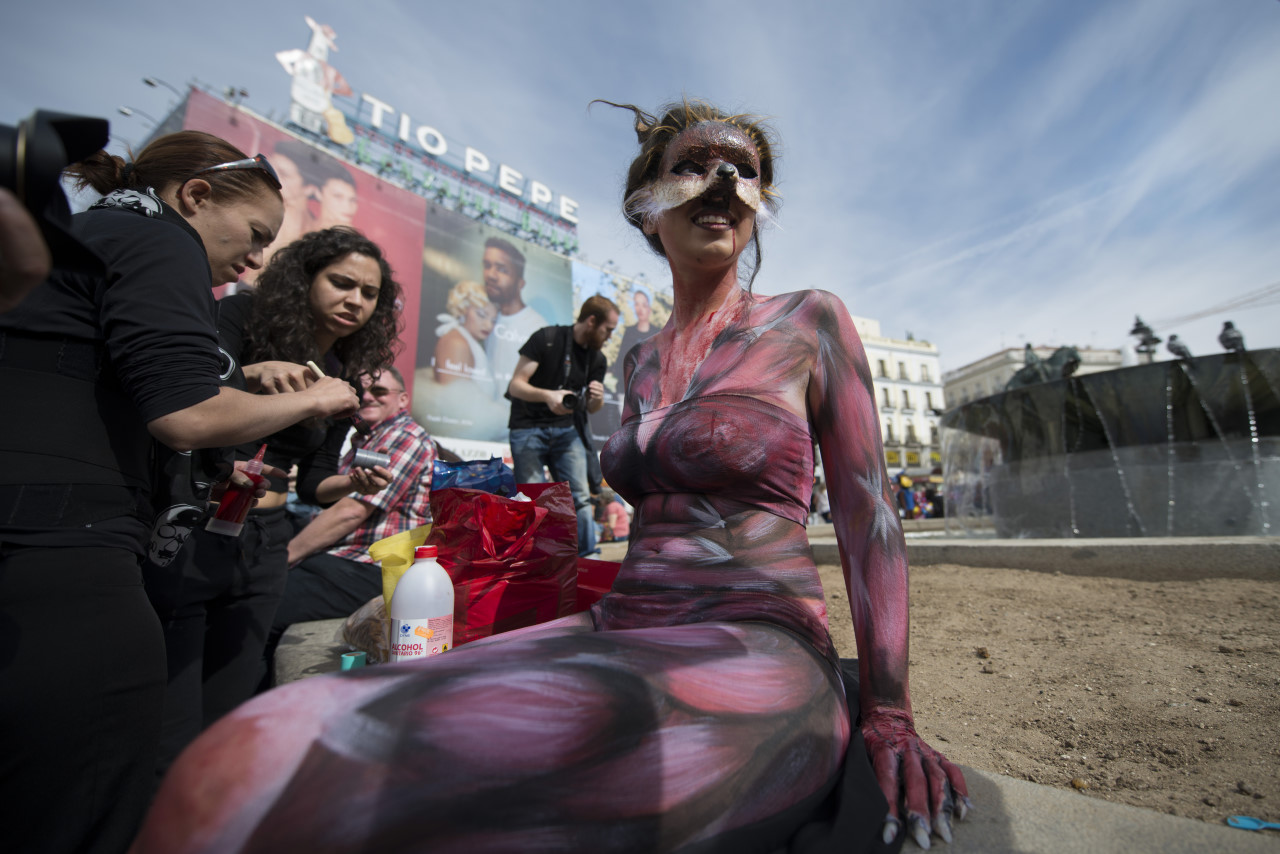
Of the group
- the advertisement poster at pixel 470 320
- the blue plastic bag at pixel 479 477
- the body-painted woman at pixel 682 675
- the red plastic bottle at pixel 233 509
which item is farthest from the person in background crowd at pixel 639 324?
the body-painted woman at pixel 682 675

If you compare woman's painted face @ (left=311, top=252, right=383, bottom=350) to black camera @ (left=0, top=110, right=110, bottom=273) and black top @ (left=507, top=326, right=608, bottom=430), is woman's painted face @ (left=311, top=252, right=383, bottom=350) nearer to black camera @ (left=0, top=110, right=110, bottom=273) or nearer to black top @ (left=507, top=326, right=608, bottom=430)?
black camera @ (left=0, top=110, right=110, bottom=273)

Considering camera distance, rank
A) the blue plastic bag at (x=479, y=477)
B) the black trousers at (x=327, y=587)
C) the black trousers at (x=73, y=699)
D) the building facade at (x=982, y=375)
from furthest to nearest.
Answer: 1. the building facade at (x=982, y=375)
2. the black trousers at (x=327, y=587)
3. the blue plastic bag at (x=479, y=477)
4. the black trousers at (x=73, y=699)

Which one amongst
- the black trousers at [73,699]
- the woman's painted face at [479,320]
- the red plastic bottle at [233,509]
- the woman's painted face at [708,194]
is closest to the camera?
the black trousers at [73,699]

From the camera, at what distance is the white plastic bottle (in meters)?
1.84

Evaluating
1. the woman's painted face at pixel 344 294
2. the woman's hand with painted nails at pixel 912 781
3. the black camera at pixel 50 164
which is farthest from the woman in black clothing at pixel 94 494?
the woman's hand with painted nails at pixel 912 781

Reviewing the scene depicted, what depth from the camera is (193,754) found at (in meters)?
0.66

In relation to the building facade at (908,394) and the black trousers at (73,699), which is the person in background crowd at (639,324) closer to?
the black trousers at (73,699)

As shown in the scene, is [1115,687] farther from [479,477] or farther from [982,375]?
[982,375]

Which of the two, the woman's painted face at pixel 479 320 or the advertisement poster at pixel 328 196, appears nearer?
the advertisement poster at pixel 328 196

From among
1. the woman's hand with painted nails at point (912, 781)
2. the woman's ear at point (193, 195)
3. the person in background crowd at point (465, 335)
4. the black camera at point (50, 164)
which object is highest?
the person in background crowd at point (465, 335)

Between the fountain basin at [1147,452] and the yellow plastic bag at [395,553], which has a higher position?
the fountain basin at [1147,452]

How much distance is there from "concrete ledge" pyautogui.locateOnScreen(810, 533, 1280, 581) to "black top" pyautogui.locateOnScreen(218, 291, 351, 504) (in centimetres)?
313

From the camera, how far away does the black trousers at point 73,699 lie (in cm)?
107

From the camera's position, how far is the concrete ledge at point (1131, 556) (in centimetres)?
384
